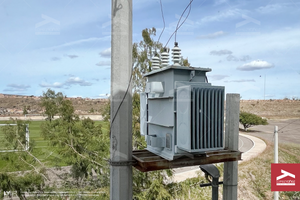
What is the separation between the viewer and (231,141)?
6.97 ft

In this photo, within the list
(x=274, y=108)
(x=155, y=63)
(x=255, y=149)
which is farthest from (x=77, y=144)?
(x=274, y=108)

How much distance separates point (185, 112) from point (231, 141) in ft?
2.92

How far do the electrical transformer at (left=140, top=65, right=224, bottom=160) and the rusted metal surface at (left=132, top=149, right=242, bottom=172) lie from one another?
0.06 metres

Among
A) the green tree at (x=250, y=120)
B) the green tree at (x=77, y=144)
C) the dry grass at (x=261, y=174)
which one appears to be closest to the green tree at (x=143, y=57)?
the green tree at (x=77, y=144)

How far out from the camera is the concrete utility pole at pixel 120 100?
1.55m

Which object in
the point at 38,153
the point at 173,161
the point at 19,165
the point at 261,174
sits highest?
the point at 173,161

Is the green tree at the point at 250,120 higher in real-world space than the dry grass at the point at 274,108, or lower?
lower

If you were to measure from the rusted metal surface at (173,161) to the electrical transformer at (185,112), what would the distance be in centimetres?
6

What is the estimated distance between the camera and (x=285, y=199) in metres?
6.25

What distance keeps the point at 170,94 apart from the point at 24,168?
13.5 feet

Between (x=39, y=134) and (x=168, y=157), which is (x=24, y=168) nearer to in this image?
(x=39, y=134)

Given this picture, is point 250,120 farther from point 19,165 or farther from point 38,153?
point 19,165

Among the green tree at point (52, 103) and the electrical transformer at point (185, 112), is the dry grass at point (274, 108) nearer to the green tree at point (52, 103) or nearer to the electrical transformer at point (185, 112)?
the green tree at point (52, 103)

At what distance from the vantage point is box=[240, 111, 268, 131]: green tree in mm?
9953
